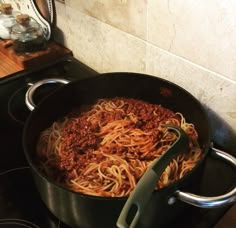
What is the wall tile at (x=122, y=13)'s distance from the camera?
0.90 m

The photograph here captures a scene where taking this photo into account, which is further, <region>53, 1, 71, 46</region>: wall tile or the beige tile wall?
<region>53, 1, 71, 46</region>: wall tile

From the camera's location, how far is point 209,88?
2.71 ft

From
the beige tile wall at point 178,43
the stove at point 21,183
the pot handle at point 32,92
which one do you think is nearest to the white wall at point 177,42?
the beige tile wall at point 178,43

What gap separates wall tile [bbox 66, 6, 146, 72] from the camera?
990mm

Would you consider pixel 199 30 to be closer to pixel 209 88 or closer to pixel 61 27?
pixel 209 88

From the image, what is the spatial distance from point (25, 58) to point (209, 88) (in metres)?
0.66

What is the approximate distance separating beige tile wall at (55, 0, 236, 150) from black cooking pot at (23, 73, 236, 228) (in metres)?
0.05

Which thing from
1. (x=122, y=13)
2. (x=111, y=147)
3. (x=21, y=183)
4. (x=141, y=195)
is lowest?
(x=21, y=183)

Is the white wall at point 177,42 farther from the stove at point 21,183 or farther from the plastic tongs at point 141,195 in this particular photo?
the plastic tongs at point 141,195

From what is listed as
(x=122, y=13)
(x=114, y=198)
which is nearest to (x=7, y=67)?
(x=122, y=13)

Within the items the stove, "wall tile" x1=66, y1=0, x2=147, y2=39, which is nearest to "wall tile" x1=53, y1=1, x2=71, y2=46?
"wall tile" x1=66, y1=0, x2=147, y2=39

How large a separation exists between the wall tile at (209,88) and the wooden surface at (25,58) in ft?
1.45

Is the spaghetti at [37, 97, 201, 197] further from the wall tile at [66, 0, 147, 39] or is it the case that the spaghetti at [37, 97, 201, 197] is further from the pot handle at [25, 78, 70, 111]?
the wall tile at [66, 0, 147, 39]

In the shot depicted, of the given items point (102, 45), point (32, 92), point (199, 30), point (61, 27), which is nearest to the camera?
point (199, 30)
